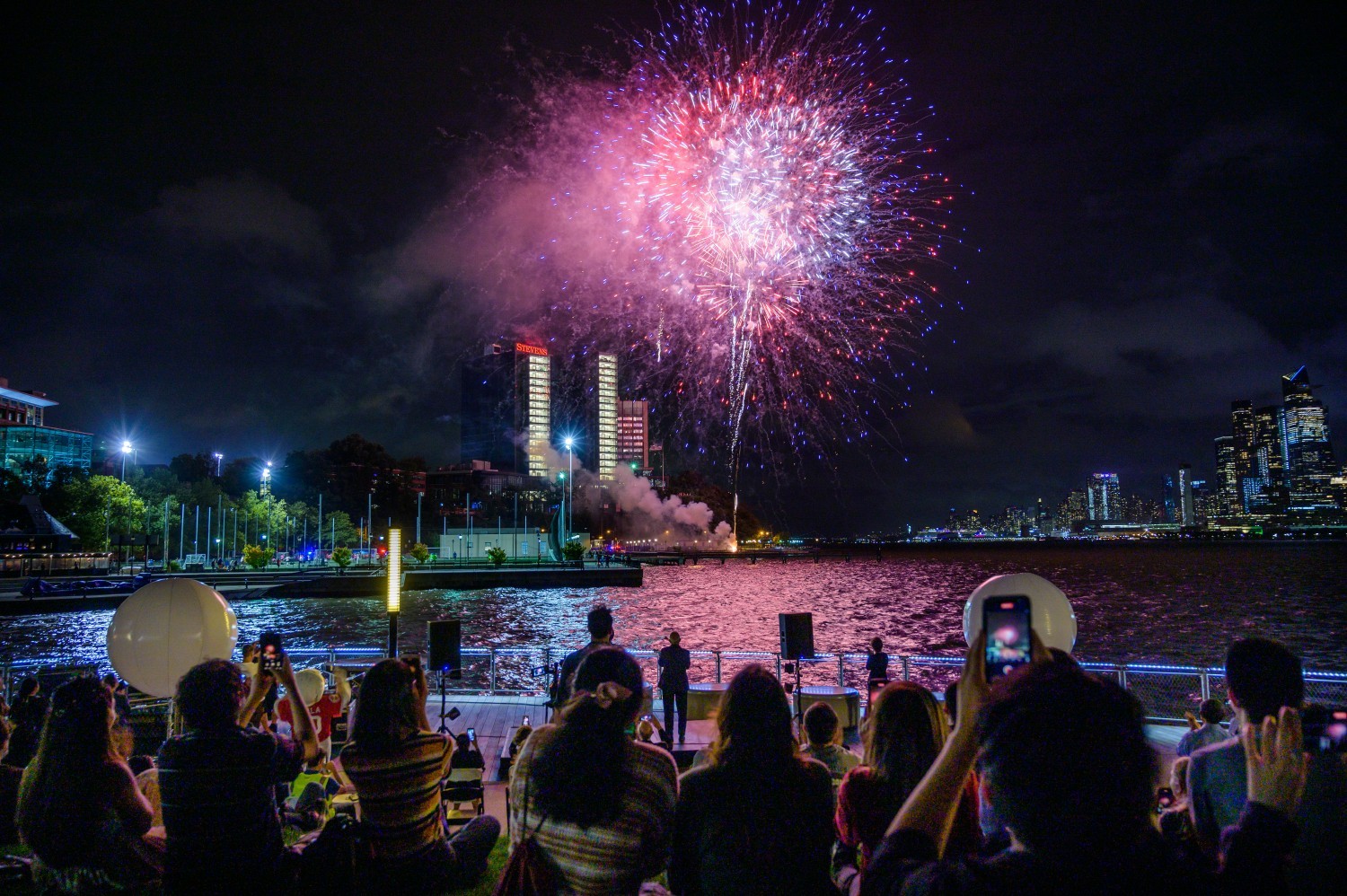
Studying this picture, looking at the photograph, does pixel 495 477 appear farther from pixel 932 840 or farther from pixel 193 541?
pixel 932 840

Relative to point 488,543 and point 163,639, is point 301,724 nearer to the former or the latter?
point 163,639

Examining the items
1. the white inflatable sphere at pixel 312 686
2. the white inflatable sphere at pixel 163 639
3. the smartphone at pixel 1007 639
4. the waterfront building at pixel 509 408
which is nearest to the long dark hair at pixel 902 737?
the smartphone at pixel 1007 639

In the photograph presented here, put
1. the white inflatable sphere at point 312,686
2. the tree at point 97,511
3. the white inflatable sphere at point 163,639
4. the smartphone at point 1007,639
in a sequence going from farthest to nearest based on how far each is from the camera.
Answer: the tree at point 97,511 → the white inflatable sphere at point 312,686 → the white inflatable sphere at point 163,639 → the smartphone at point 1007,639

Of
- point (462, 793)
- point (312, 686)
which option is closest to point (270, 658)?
point (462, 793)

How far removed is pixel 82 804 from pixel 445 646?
7.10 meters

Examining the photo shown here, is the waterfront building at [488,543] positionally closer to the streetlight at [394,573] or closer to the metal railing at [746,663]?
the metal railing at [746,663]

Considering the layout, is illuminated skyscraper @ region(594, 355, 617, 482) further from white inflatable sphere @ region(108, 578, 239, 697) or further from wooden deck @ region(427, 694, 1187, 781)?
white inflatable sphere @ region(108, 578, 239, 697)

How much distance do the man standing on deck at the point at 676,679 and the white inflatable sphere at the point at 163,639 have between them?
5395 mm

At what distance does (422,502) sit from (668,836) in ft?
514

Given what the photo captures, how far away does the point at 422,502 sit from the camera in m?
151

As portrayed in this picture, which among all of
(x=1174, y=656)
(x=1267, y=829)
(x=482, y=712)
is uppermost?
(x=1267, y=829)

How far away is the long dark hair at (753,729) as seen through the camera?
276cm

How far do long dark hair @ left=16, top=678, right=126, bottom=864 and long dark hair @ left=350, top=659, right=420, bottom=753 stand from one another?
49.5 inches

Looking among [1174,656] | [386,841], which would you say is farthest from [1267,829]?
[1174,656]
